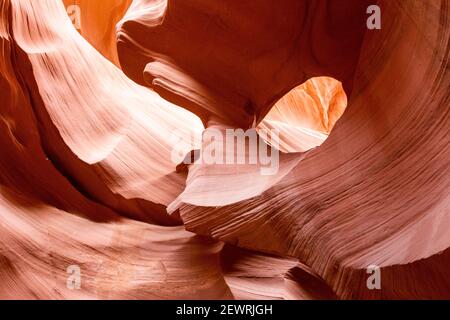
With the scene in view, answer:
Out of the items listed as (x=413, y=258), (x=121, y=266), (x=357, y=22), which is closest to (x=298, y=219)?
(x=413, y=258)

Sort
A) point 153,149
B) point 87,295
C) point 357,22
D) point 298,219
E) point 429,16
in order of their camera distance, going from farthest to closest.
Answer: point 153,149 → point 357,22 → point 87,295 → point 298,219 → point 429,16

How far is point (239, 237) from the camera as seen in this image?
220cm

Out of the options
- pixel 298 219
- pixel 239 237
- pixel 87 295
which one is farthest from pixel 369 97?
pixel 87 295

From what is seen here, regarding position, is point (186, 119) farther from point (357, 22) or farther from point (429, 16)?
point (429, 16)

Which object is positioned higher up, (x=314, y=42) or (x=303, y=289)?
(x=314, y=42)

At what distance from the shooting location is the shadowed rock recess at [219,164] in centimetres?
197

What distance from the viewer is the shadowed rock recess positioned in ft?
6.48

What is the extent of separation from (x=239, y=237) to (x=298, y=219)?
231mm

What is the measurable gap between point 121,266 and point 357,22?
4.97 ft

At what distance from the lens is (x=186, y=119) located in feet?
10.8

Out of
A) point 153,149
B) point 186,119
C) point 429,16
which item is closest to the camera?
point 429,16

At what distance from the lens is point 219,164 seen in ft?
8.04

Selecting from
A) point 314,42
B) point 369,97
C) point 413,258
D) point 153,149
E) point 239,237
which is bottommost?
point 413,258

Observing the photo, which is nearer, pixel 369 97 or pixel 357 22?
pixel 369 97
